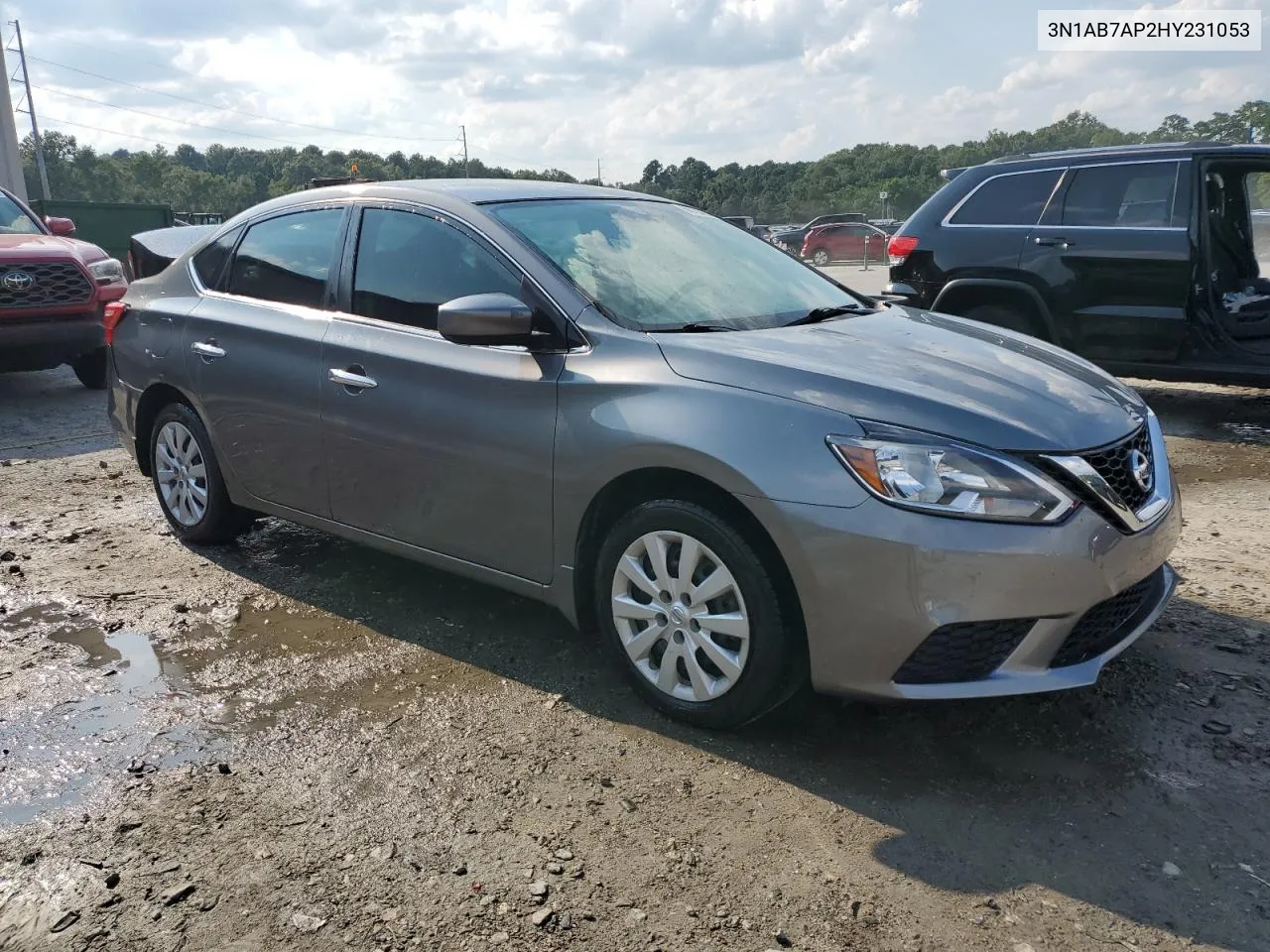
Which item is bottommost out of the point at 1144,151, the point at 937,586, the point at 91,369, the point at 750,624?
the point at 91,369

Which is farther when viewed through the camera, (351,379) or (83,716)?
(351,379)

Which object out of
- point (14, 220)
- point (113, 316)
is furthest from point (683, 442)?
point (14, 220)

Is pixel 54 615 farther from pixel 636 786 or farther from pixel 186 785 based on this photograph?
pixel 636 786

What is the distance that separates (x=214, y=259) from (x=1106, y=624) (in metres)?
4.09

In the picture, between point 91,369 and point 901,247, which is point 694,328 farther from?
point 91,369

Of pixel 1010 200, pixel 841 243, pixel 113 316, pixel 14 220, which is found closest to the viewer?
pixel 113 316

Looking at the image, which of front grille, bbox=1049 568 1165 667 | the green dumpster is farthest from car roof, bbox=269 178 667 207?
the green dumpster

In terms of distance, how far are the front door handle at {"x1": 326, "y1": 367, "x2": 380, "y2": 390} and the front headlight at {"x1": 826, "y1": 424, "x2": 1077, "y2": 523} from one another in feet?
6.33

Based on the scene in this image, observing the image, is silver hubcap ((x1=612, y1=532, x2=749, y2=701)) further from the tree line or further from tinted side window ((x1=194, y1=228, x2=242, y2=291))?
the tree line

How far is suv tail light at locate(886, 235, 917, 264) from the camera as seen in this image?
796 centimetres

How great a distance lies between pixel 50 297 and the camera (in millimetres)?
9008

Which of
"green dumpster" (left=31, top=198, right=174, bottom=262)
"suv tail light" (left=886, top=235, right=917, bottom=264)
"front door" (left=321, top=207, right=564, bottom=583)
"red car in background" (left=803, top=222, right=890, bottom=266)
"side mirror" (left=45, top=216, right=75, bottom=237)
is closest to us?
"front door" (left=321, top=207, right=564, bottom=583)

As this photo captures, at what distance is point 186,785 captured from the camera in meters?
3.09

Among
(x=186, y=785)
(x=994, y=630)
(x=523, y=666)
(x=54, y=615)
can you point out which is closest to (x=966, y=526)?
(x=994, y=630)
